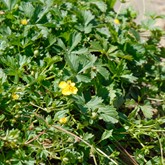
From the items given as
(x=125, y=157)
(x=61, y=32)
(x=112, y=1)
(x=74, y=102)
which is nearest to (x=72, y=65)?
(x=74, y=102)

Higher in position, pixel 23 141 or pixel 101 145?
pixel 23 141

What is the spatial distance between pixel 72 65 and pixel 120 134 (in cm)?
40

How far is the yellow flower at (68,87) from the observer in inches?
87.9

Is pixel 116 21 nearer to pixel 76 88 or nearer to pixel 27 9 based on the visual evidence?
pixel 27 9

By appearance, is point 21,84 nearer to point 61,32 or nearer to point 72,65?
point 72,65

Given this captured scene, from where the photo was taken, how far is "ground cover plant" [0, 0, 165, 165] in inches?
85.4

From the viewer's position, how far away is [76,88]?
229 centimetres

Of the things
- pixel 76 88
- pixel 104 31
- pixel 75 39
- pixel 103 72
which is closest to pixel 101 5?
pixel 104 31

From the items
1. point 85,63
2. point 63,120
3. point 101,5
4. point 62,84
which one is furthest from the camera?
point 101,5

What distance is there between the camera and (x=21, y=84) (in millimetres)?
2318

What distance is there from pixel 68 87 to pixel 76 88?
0.17 feet

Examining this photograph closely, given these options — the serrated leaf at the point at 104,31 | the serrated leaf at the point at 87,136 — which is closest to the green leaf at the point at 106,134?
the serrated leaf at the point at 87,136

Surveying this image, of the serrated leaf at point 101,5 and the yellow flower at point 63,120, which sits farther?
the serrated leaf at point 101,5

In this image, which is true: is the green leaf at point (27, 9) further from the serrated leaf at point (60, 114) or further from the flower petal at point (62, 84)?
the serrated leaf at point (60, 114)
